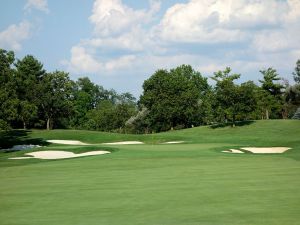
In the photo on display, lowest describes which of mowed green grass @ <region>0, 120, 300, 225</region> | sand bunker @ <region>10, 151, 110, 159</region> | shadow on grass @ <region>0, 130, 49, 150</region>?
mowed green grass @ <region>0, 120, 300, 225</region>

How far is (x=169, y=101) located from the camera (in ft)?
254

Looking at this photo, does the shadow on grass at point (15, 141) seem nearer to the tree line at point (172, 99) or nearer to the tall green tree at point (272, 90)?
the tree line at point (172, 99)

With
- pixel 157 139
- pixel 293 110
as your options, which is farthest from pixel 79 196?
pixel 293 110

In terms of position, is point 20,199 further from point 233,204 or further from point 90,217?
point 233,204

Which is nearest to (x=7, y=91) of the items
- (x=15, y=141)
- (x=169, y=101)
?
(x=15, y=141)

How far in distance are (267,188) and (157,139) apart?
33.6 metres

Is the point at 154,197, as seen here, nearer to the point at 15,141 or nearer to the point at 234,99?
the point at 15,141

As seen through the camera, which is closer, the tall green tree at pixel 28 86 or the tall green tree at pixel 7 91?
the tall green tree at pixel 7 91

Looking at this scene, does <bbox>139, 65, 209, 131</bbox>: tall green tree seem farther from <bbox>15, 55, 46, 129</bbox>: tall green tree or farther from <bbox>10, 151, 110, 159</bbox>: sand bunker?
<bbox>10, 151, 110, 159</bbox>: sand bunker

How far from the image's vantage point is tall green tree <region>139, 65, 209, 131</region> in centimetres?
7700

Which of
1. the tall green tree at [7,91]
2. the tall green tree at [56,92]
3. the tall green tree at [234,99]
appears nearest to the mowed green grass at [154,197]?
the tall green tree at [7,91]

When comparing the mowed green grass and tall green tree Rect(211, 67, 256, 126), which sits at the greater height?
tall green tree Rect(211, 67, 256, 126)

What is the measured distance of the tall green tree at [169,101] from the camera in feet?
253

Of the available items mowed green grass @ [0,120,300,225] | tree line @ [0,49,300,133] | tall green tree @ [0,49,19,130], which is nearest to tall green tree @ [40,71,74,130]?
tree line @ [0,49,300,133]
